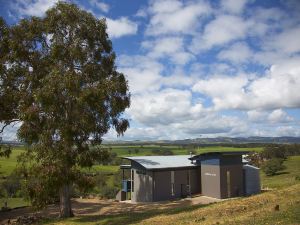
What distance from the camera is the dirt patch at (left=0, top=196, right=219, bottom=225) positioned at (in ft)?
93.4

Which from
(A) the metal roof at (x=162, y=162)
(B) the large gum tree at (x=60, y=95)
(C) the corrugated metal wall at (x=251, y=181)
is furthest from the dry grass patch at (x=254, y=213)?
(A) the metal roof at (x=162, y=162)

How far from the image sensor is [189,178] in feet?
112

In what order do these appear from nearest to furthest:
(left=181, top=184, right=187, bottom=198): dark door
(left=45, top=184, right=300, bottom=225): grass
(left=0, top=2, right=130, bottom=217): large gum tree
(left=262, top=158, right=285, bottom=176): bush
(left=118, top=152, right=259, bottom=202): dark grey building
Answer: (left=45, top=184, right=300, bottom=225): grass → (left=0, top=2, right=130, bottom=217): large gum tree → (left=118, top=152, right=259, bottom=202): dark grey building → (left=181, top=184, right=187, bottom=198): dark door → (left=262, top=158, right=285, bottom=176): bush

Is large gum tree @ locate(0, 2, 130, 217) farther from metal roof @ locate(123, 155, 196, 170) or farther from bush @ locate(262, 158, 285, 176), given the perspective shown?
bush @ locate(262, 158, 285, 176)

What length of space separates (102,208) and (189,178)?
364 inches

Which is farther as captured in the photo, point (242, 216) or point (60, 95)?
point (60, 95)

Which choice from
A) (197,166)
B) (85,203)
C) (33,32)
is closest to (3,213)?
(85,203)

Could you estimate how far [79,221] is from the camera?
23.3 meters

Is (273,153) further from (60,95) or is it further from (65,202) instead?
(60,95)

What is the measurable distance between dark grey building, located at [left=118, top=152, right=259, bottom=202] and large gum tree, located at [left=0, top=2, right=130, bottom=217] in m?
7.16

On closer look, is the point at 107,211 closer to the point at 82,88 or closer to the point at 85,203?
the point at 85,203

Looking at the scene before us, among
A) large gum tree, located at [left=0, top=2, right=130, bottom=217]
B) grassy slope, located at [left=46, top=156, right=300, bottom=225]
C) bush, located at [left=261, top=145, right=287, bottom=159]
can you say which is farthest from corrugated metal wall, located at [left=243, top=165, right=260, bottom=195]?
bush, located at [left=261, top=145, right=287, bottom=159]

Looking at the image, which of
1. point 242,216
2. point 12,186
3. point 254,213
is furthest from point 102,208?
point 12,186

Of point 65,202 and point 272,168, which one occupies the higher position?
point 65,202
